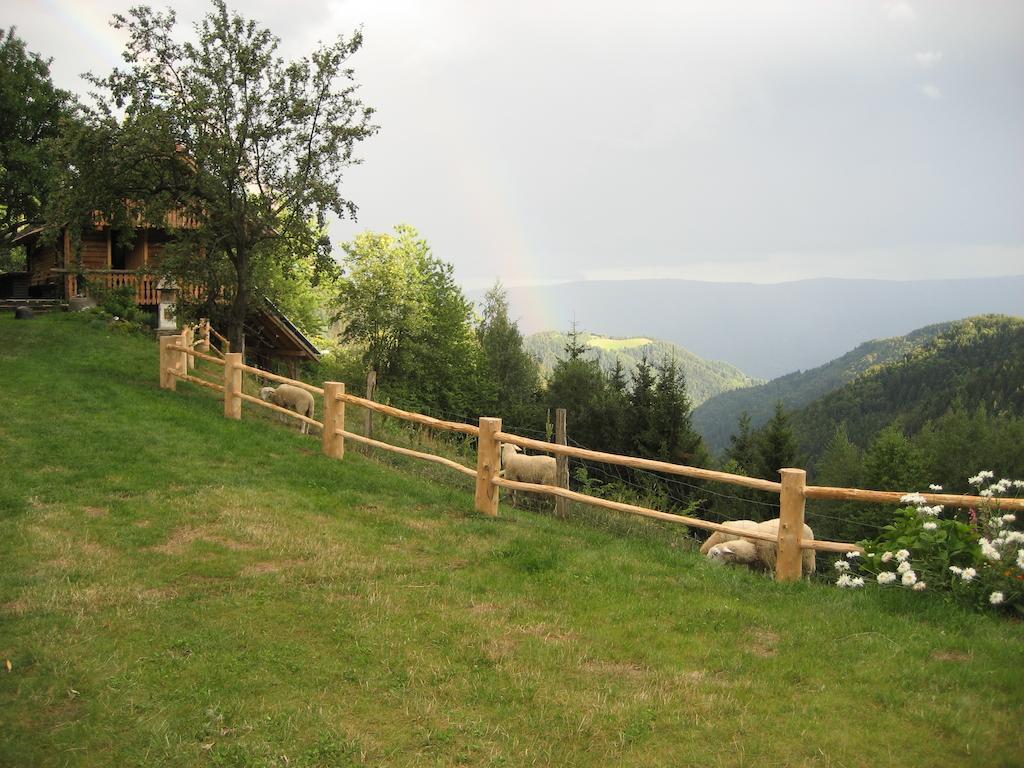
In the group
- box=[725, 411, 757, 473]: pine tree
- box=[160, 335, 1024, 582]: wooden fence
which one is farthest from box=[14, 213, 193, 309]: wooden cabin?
box=[725, 411, 757, 473]: pine tree

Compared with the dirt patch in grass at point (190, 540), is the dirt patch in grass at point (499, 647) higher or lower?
lower

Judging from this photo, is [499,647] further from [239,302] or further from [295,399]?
[239,302]

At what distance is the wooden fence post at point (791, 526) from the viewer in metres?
7.44

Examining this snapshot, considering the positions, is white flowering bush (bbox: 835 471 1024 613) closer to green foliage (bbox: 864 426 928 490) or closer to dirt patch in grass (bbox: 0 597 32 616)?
dirt patch in grass (bbox: 0 597 32 616)

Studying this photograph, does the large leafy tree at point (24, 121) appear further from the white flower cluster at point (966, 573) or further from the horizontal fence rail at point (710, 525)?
the white flower cluster at point (966, 573)

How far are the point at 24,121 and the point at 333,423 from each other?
81.2 ft

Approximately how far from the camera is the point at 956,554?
6.52 metres

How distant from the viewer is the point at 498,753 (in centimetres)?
427

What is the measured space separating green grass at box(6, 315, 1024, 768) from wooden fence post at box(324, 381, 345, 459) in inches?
122

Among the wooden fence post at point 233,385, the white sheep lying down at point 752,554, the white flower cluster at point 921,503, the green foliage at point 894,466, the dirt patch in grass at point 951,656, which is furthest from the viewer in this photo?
the green foliage at point 894,466

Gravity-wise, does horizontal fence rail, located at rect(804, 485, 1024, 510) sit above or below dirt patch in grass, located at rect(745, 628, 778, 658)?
above

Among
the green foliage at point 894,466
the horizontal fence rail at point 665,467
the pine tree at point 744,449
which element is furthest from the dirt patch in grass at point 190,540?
the green foliage at point 894,466

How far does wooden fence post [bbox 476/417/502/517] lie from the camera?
32.6ft

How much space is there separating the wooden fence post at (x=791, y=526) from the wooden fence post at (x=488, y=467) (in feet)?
12.3
